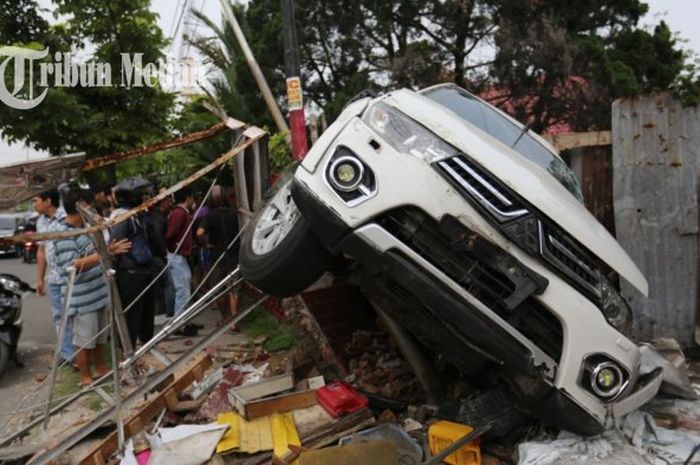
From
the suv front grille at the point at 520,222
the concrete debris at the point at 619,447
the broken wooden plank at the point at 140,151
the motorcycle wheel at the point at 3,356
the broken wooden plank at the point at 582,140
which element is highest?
the broken wooden plank at the point at 582,140

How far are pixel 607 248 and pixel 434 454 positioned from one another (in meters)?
1.57

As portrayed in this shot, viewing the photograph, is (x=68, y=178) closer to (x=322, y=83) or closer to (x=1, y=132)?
(x=1, y=132)

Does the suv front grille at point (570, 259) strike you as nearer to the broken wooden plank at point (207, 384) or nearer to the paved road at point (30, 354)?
the broken wooden plank at point (207, 384)

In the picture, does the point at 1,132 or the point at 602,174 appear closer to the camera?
the point at 602,174

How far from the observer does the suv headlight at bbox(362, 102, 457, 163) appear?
296cm

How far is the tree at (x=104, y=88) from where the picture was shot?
9.01m

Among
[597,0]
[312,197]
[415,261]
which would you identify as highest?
[597,0]

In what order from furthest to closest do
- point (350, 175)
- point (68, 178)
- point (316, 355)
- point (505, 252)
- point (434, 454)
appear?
1. point (316, 355)
2. point (68, 178)
3. point (434, 454)
4. point (350, 175)
5. point (505, 252)

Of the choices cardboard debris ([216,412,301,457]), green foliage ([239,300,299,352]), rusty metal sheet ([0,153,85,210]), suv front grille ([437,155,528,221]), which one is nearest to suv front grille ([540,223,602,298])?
suv front grille ([437,155,528,221])

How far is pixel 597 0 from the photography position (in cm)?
1036

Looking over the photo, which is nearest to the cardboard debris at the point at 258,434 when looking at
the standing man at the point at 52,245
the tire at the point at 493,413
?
the tire at the point at 493,413

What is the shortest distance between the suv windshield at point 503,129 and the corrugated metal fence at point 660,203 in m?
A: 1.17

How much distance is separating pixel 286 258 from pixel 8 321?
12.0ft

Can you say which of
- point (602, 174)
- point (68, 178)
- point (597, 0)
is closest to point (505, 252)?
point (602, 174)
